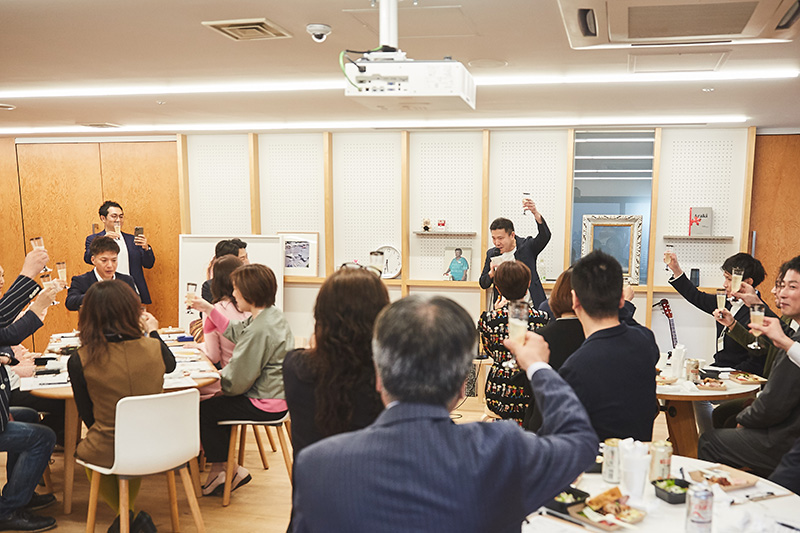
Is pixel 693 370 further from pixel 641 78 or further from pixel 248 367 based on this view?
pixel 248 367

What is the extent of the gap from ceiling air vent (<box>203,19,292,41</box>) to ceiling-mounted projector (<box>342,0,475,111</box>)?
816 mm

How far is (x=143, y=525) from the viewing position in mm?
3316

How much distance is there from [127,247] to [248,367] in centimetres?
402

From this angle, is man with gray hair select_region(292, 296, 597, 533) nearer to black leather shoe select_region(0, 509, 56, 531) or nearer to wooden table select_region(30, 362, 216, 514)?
wooden table select_region(30, 362, 216, 514)

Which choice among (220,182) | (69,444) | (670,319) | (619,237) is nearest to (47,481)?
(69,444)

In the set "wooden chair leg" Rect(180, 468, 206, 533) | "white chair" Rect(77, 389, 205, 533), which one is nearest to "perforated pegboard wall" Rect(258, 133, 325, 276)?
"wooden chair leg" Rect(180, 468, 206, 533)

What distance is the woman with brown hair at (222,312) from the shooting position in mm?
4117

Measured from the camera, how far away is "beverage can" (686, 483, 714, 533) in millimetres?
1698

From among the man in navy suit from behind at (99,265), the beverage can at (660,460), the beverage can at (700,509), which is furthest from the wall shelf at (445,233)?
the beverage can at (700,509)

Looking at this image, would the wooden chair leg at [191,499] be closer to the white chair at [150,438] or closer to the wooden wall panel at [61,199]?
the white chair at [150,438]

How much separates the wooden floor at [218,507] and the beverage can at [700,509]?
2485 millimetres

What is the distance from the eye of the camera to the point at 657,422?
17.6ft

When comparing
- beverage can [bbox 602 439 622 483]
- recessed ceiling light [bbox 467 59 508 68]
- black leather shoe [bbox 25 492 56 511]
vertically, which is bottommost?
black leather shoe [bbox 25 492 56 511]

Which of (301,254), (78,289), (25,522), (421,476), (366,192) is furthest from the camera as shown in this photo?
(301,254)
